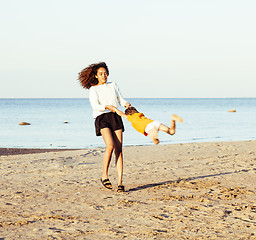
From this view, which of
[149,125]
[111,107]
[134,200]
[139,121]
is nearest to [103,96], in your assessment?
[111,107]

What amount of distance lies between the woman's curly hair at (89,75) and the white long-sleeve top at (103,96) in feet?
0.54

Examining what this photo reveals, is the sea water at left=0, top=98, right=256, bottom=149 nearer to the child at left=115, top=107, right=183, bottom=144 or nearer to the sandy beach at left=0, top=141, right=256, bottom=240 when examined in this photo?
the sandy beach at left=0, top=141, right=256, bottom=240

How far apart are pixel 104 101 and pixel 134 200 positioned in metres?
1.55

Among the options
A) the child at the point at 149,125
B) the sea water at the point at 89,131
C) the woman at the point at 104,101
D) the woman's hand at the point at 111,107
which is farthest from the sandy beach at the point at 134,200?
the sea water at the point at 89,131

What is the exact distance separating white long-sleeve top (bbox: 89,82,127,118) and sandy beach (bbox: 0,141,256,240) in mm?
1361

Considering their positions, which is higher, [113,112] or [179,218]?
[113,112]

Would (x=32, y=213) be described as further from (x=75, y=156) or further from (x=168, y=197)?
(x=75, y=156)

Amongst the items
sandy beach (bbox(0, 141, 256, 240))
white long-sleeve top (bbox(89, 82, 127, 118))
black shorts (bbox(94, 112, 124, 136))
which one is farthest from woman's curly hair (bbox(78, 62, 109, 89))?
sandy beach (bbox(0, 141, 256, 240))

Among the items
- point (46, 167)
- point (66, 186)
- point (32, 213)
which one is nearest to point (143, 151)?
point (46, 167)

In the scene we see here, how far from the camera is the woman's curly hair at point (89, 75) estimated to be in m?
6.50

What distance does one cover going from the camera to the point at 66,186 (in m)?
7.20

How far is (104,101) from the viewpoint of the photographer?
6387 mm

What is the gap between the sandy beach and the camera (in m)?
4.57

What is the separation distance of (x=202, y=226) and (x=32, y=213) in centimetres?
214
